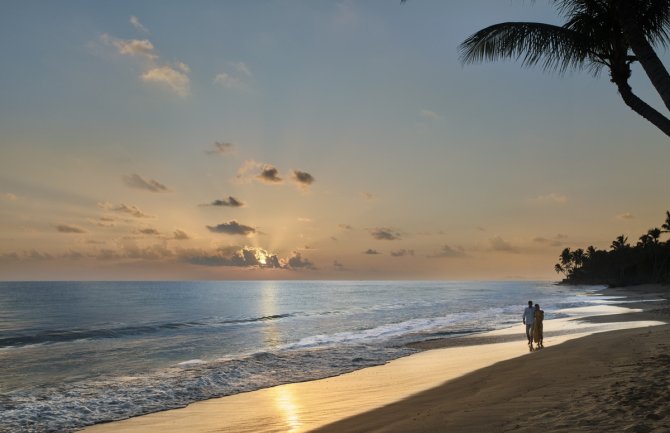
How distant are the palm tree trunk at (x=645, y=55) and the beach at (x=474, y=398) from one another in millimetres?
4519

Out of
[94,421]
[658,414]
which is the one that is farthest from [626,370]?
[94,421]

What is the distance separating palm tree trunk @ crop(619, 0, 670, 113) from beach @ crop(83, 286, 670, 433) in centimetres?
452

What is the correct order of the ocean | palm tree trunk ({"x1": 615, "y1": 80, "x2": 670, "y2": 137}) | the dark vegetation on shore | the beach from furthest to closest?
1. the dark vegetation on shore
2. the ocean
3. the beach
4. palm tree trunk ({"x1": 615, "y1": 80, "x2": 670, "y2": 137})

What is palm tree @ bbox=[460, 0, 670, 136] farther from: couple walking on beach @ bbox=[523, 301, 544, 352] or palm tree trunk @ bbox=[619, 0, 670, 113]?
couple walking on beach @ bbox=[523, 301, 544, 352]

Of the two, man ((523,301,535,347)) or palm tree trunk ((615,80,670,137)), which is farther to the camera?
man ((523,301,535,347))

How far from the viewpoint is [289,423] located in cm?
1085

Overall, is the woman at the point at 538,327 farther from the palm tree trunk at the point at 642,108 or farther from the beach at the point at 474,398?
the palm tree trunk at the point at 642,108

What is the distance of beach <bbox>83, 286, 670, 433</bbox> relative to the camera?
25.3 feet

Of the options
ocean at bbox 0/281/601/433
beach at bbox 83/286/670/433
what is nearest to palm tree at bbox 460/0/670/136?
beach at bbox 83/286/670/433

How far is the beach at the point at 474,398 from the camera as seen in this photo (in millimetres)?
7715

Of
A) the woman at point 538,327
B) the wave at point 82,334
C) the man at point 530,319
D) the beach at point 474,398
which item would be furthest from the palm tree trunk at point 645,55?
the wave at point 82,334

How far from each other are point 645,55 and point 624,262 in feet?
499

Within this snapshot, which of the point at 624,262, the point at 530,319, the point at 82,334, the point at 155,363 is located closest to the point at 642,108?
the point at 530,319

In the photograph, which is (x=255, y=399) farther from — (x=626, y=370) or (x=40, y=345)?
(x=40, y=345)
